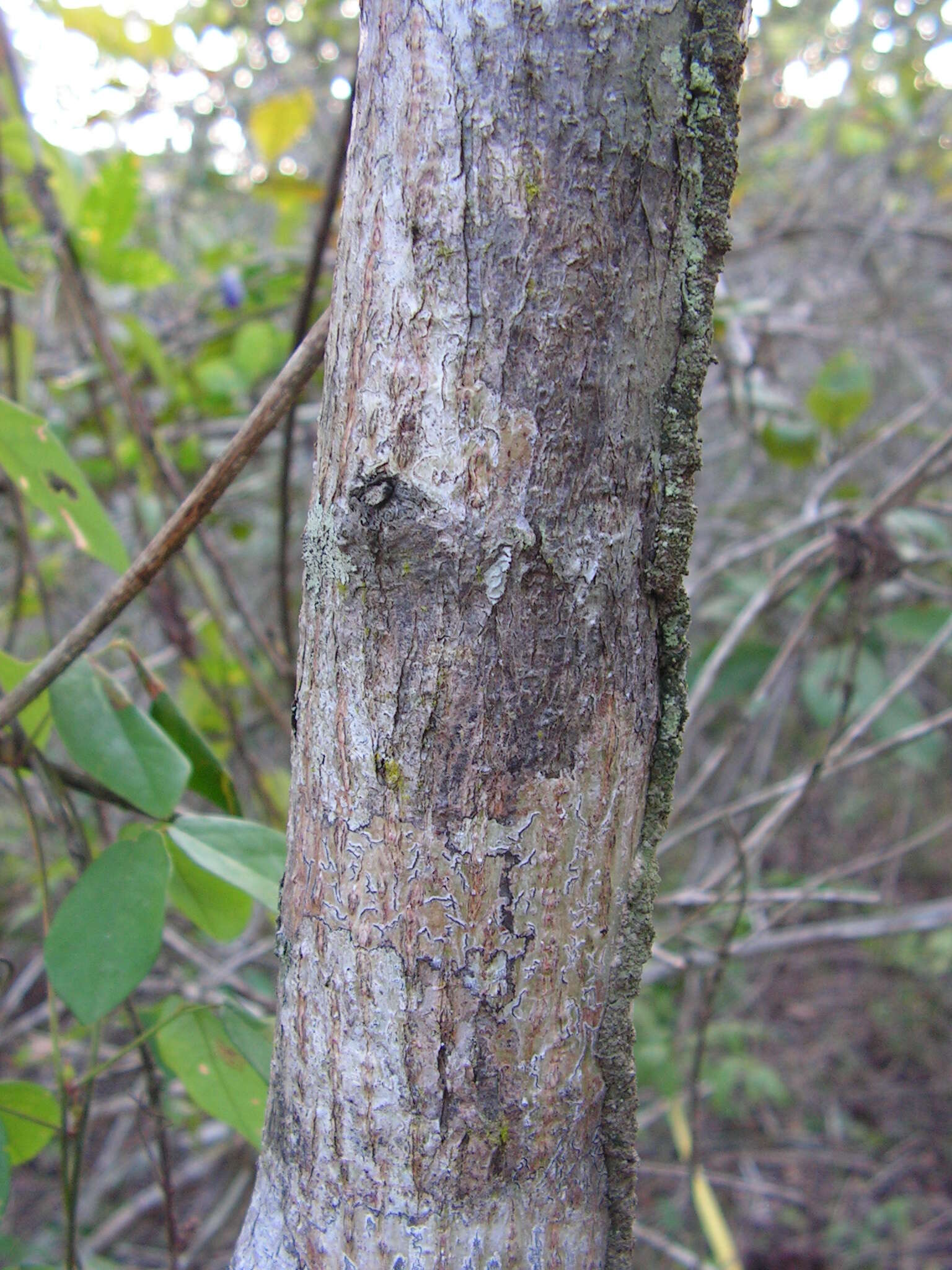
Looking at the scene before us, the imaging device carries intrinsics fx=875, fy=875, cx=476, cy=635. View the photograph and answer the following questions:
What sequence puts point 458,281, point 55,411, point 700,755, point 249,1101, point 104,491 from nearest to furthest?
point 458,281, point 249,1101, point 55,411, point 104,491, point 700,755

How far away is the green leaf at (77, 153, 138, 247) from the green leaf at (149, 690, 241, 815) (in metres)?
0.84

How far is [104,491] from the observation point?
190 cm

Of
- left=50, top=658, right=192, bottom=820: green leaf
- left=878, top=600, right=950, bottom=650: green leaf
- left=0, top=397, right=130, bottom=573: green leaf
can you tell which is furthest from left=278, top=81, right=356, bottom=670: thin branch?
left=878, top=600, right=950, bottom=650: green leaf

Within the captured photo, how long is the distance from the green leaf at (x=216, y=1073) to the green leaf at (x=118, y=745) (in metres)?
0.18

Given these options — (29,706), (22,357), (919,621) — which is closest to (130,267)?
(22,357)

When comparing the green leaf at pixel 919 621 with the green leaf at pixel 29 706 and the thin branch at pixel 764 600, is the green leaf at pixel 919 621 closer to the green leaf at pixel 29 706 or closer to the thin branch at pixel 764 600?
the thin branch at pixel 764 600

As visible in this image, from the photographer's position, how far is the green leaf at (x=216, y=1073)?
26.4 inches

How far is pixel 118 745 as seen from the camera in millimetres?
670

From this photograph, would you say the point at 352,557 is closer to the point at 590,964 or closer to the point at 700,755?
the point at 590,964

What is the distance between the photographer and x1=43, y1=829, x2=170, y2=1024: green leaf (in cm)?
61

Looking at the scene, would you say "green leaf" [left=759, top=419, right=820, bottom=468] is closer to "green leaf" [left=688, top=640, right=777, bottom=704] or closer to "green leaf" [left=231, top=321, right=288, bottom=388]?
"green leaf" [left=688, top=640, right=777, bottom=704]

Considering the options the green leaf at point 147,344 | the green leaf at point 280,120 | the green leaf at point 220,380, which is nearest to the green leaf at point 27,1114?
the green leaf at point 147,344

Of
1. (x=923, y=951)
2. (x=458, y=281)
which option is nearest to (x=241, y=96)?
(x=458, y=281)

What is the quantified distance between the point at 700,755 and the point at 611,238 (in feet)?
8.12
